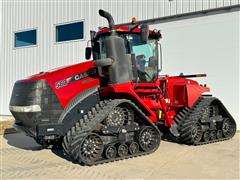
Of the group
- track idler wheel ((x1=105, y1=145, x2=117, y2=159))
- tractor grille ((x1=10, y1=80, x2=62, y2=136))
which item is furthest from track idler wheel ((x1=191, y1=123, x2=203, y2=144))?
tractor grille ((x1=10, y1=80, x2=62, y2=136))

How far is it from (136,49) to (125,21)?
581cm

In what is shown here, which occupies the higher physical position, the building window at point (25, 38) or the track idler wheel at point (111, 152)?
the building window at point (25, 38)

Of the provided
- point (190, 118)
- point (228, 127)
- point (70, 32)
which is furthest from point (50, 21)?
point (228, 127)

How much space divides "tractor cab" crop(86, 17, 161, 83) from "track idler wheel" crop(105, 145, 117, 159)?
1.51m


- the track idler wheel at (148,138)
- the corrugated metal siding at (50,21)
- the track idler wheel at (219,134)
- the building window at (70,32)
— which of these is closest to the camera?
the track idler wheel at (148,138)

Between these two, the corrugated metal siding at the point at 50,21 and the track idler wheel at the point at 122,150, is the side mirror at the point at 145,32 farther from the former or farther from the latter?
the corrugated metal siding at the point at 50,21

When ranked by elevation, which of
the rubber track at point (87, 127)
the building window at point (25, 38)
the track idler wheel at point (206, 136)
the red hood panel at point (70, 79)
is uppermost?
the building window at point (25, 38)

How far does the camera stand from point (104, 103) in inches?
257

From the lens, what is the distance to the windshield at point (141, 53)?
7113 millimetres

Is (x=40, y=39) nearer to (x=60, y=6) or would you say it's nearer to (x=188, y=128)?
(x=60, y=6)

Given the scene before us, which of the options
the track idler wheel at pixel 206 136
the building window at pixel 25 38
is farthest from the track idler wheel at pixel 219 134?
the building window at pixel 25 38

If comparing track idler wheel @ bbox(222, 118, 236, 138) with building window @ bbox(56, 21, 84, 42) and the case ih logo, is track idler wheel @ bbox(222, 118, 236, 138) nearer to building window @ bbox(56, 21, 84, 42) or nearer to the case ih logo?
the case ih logo

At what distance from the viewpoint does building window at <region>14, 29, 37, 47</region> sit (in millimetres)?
15695

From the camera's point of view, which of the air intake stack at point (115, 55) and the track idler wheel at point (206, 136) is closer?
the air intake stack at point (115, 55)
